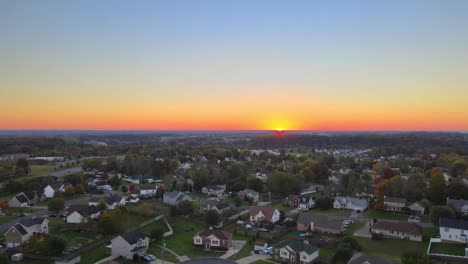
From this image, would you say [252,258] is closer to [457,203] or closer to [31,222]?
[31,222]

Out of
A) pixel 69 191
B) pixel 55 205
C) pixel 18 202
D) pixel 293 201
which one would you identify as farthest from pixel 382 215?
pixel 18 202

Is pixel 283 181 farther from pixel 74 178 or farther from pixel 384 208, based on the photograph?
pixel 74 178

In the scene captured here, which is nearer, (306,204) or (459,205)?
(459,205)

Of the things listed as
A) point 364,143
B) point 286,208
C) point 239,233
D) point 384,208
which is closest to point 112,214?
point 239,233

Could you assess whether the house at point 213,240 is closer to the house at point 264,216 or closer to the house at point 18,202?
the house at point 264,216

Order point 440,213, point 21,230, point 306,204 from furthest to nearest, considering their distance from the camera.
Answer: point 306,204, point 440,213, point 21,230

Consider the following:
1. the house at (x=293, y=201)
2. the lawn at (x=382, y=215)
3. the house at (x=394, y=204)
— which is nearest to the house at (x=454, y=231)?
the lawn at (x=382, y=215)

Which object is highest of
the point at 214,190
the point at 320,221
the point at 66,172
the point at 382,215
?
the point at 320,221
